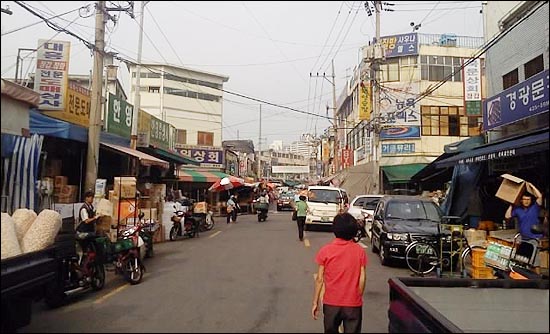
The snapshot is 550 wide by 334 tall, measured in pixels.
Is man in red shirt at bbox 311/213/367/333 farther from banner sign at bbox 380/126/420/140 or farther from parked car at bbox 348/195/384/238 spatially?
banner sign at bbox 380/126/420/140

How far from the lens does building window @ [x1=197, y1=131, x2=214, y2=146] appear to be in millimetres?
46938

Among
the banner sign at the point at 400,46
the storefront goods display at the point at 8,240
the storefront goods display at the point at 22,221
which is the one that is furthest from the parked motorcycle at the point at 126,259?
the banner sign at the point at 400,46

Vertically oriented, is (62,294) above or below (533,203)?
below

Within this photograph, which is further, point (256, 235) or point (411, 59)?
point (411, 59)

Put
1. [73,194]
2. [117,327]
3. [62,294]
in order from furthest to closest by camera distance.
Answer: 1. [73,194]
2. [62,294]
3. [117,327]

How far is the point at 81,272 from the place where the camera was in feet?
25.7

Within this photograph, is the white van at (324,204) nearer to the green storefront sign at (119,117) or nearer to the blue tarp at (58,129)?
the green storefront sign at (119,117)

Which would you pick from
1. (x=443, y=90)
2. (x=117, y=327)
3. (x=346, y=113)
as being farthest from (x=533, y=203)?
(x=346, y=113)

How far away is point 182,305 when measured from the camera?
276 inches

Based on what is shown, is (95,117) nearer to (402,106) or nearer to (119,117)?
(119,117)

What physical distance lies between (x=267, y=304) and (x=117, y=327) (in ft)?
7.55

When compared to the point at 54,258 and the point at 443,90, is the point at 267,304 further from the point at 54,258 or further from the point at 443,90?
the point at 443,90

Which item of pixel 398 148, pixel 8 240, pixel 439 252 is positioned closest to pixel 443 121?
pixel 398 148

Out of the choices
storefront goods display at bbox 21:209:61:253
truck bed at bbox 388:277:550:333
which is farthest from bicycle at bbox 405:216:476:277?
storefront goods display at bbox 21:209:61:253
